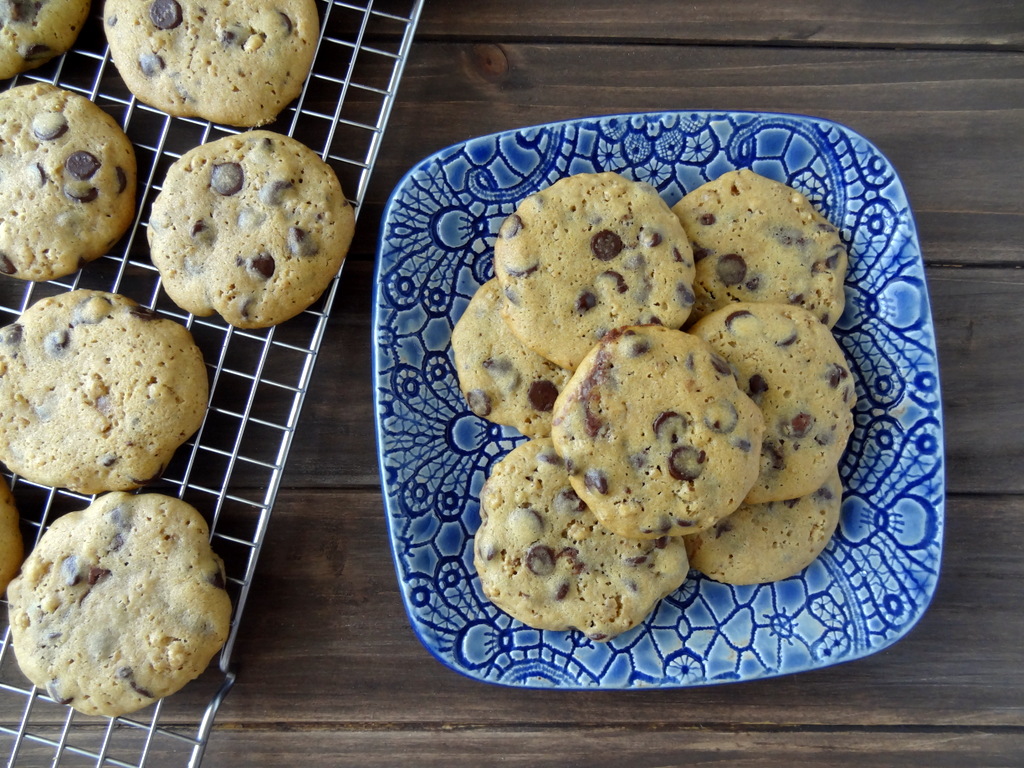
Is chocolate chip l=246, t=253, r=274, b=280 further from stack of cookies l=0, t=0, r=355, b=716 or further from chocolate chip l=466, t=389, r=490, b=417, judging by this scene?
chocolate chip l=466, t=389, r=490, b=417

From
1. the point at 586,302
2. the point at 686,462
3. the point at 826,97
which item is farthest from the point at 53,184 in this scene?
the point at 826,97

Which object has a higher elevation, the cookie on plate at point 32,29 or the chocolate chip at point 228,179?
the cookie on plate at point 32,29

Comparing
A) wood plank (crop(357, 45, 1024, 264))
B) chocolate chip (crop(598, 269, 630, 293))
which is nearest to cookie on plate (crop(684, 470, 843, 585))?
chocolate chip (crop(598, 269, 630, 293))

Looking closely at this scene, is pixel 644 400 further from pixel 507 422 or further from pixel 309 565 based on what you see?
pixel 309 565

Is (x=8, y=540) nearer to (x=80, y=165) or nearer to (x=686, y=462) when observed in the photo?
(x=80, y=165)

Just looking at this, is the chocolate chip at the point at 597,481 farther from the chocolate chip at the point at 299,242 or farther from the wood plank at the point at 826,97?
the wood plank at the point at 826,97

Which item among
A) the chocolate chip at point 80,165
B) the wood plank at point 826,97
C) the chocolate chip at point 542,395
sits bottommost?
the chocolate chip at point 542,395

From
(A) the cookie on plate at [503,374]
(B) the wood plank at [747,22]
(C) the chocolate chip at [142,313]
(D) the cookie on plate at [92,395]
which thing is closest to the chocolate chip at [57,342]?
(D) the cookie on plate at [92,395]
